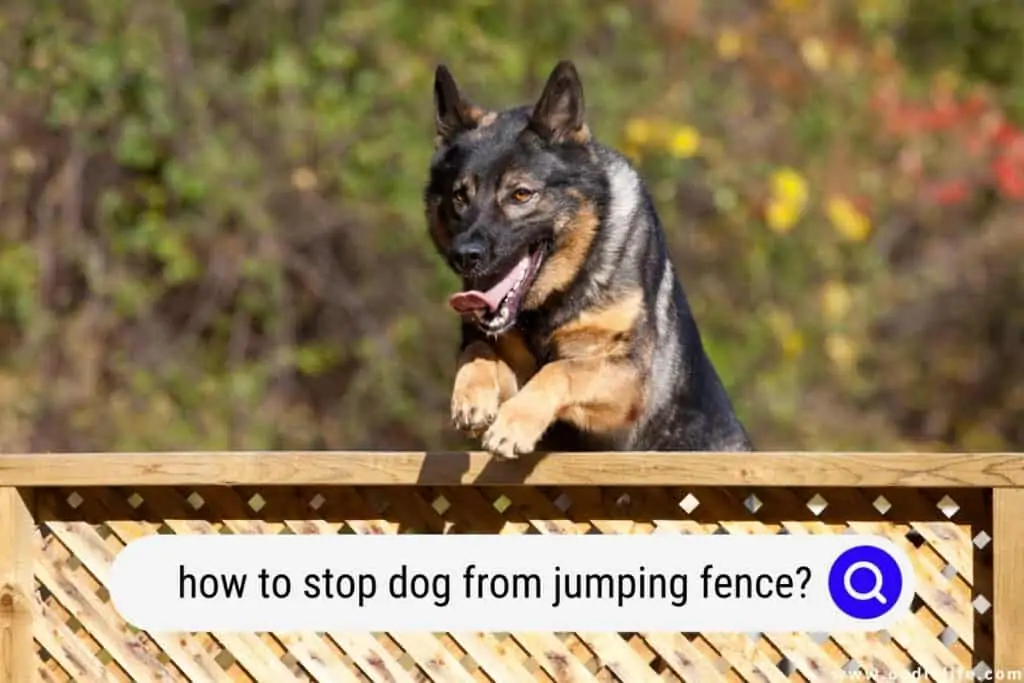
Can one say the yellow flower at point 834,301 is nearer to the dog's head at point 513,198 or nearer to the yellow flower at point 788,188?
the yellow flower at point 788,188

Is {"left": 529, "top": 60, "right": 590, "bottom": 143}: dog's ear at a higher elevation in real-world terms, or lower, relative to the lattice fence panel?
higher

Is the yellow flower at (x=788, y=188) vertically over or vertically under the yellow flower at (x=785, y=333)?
over

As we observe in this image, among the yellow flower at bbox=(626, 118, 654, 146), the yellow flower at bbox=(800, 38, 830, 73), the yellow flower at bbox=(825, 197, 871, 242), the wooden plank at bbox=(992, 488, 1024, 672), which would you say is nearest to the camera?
the wooden plank at bbox=(992, 488, 1024, 672)

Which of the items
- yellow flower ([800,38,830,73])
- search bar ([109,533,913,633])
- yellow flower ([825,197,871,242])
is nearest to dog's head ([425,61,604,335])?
search bar ([109,533,913,633])

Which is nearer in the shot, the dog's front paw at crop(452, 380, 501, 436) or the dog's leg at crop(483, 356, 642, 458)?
the dog's leg at crop(483, 356, 642, 458)

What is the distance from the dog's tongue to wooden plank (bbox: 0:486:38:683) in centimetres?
134

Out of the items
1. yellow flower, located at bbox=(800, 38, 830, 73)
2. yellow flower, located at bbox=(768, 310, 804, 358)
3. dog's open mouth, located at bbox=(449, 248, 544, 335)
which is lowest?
yellow flower, located at bbox=(768, 310, 804, 358)

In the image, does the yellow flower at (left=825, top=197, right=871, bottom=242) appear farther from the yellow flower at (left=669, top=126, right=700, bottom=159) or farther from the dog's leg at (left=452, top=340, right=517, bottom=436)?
the dog's leg at (left=452, top=340, right=517, bottom=436)

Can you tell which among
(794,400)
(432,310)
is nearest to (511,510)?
(432,310)

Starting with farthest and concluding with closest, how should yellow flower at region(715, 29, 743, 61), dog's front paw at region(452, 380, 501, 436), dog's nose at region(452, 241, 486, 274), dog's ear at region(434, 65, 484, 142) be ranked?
yellow flower at region(715, 29, 743, 61) → dog's ear at region(434, 65, 484, 142) → dog's nose at region(452, 241, 486, 274) → dog's front paw at region(452, 380, 501, 436)

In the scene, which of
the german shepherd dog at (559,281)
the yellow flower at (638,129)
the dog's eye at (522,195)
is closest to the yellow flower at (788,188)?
the yellow flower at (638,129)

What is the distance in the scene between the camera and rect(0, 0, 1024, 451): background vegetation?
30.7 ft

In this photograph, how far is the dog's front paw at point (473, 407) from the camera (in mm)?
4422

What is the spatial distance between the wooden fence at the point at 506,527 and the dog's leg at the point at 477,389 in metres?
0.38
